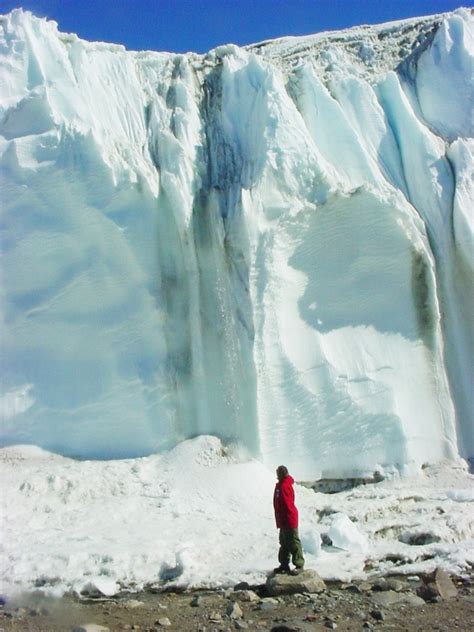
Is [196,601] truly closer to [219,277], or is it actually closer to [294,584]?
[294,584]

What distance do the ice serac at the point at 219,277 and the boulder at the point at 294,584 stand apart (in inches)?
148

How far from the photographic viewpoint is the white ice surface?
261 inches

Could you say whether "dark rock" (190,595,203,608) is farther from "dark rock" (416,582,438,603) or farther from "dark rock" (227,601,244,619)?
"dark rock" (416,582,438,603)

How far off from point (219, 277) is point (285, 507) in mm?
4900

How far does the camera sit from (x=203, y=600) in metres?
5.86

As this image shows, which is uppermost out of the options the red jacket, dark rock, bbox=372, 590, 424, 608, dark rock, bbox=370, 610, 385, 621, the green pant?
the red jacket

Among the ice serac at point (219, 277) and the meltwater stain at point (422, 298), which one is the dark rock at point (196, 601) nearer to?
the ice serac at point (219, 277)

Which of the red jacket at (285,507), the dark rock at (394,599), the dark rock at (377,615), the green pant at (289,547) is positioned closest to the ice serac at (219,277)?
the red jacket at (285,507)

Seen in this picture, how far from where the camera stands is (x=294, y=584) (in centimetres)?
587

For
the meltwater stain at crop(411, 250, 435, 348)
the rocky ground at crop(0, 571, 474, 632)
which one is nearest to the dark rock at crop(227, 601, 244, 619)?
the rocky ground at crop(0, 571, 474, 632)

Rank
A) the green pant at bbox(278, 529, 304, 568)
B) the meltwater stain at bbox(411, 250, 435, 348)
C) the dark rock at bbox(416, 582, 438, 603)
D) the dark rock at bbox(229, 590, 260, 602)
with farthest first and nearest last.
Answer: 1. the meltwater stain at bbox(411, 250, 435, 348)
2. the green pant at bbox(278, 529, 304, 568)
3. the dark rock at bbox(229, 590, 260, 602)
4. the dark rock at bbox(416, 582, 438, 603)

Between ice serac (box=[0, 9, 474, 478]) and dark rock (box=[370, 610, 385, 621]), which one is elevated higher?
ice serac (box=[0, 9, 474, 478])

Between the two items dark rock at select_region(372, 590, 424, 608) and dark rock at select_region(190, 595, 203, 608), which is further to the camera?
dark rock at select_region(190, 595, 203, 608)

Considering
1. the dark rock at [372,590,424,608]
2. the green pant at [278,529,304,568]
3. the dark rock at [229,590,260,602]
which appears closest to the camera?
the dark rock at [372,590,424,608]
